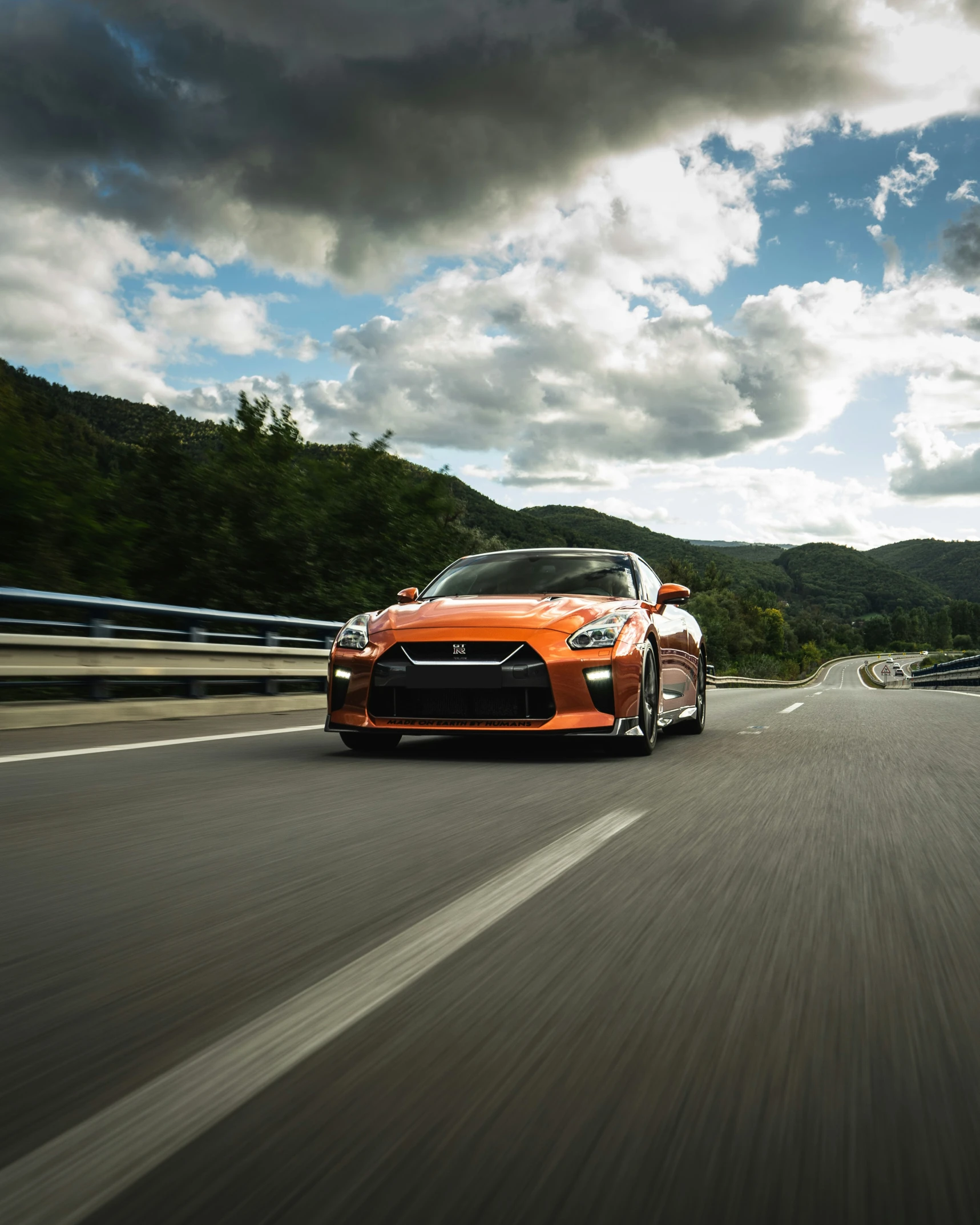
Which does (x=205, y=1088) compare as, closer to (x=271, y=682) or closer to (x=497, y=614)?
(x=497, y=614)

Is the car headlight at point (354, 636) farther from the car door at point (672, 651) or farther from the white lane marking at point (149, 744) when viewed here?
the car door at point (672, 651)

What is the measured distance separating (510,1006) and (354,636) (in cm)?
492

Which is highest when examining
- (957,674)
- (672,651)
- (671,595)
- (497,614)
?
(671,595)

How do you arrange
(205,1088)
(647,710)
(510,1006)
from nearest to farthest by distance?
1. (205,1088)
2. (510,1006)
3. (647,710)

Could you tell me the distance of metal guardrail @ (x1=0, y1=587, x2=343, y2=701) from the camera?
8555 mm

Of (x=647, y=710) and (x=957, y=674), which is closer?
(x=647, y=710)

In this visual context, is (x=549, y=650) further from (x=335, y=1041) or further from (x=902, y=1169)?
(x=902, y=1169)

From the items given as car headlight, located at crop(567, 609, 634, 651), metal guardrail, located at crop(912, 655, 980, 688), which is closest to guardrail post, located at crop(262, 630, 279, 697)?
car headlight, located at crop(567, 609, 634, 651)

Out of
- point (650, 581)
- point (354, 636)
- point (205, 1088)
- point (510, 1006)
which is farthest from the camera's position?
point (650, 581)

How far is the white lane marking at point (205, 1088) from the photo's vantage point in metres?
1.50

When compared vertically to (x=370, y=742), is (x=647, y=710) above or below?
above

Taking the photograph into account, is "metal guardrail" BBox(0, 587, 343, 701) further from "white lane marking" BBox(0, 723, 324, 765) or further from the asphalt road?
the asphalt road

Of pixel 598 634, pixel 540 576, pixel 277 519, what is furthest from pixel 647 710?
pixel 277 519

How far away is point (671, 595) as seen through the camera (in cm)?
831
